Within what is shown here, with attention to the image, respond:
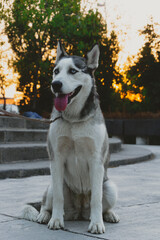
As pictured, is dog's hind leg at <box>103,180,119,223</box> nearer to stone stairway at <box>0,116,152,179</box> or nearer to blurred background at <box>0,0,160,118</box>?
stone stairway at <box>0,116,152,179</box>

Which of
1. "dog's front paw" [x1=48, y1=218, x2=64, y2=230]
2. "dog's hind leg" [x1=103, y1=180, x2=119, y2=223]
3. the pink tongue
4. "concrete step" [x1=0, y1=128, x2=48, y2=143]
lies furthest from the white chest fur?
"concrete step" [x1=0, y1=128, x2=48, y2=143]

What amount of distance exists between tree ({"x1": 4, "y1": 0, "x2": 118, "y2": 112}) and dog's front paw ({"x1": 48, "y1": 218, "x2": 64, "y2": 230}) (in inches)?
1272

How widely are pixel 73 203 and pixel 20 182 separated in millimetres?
3216

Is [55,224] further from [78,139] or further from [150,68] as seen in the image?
[150,68]

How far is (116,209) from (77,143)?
4.68ft

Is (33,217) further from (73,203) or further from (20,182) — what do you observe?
(20,182)

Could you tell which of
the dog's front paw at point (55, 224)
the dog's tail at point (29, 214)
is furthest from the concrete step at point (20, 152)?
the dog's front paw at point (55, 224)

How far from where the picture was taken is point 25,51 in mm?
38188

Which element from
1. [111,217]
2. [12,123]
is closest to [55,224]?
[111,217]

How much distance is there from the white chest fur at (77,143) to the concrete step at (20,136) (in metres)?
7.18

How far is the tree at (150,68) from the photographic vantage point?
39178mm

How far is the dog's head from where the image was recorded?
3.52 metres

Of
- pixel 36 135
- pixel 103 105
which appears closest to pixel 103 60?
pixel 103 105

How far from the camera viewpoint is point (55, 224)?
12.2 ft
